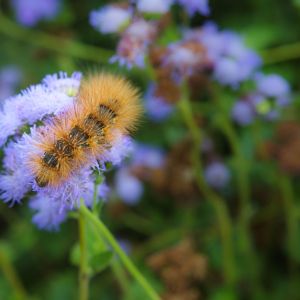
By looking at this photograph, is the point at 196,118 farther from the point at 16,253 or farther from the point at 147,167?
the point at 16,253

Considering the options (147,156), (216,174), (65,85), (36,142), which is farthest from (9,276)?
(36,142)

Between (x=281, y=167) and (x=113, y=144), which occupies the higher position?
(x=113, y=144)

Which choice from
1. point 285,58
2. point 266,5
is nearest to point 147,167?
point 285,58

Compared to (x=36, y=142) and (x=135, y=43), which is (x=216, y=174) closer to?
(x=135, y=43)

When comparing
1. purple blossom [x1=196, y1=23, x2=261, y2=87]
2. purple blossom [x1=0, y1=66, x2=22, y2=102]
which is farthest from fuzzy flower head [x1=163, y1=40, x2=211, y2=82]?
purple blossom [x1=0, y1=66, x2=22, y2=102]

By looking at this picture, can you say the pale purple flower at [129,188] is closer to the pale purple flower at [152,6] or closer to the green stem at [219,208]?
the green stem at [219,208]
